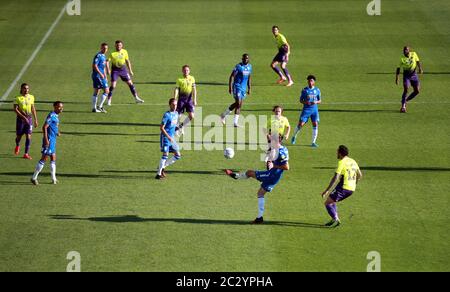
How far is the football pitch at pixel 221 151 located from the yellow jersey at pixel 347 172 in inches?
42.3

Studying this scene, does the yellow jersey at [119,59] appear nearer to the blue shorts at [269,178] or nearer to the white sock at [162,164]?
the white sock at [162,164]

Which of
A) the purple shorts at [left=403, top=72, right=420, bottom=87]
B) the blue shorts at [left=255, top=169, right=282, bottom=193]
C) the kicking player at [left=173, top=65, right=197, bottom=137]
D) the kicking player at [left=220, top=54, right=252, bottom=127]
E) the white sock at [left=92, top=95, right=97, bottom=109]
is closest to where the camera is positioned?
the blue shorts at [left=255, top=169, right=282, bottom=193]

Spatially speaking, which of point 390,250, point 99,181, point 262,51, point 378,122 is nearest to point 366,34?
point 262,51

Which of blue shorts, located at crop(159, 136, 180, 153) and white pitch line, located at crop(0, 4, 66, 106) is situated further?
white pitch line, located at crop(0, 4, 66, 106)

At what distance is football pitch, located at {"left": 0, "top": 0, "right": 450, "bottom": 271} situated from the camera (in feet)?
65.0

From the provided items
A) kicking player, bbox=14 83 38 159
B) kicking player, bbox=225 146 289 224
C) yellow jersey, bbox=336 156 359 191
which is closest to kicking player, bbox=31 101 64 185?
kicking player, bbox=14 83 38 159

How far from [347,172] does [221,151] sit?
736 cm

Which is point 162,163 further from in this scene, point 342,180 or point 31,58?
point 31,58

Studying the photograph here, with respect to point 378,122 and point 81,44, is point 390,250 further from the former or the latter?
point 81,44

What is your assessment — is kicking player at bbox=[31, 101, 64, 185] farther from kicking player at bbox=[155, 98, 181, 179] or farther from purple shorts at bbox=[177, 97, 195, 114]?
purple shorts at bbox=[177, 97, 195, 114]

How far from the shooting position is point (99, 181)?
2445cm

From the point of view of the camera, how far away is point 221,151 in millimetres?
27344

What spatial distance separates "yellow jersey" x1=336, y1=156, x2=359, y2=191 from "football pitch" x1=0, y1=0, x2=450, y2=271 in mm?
1073

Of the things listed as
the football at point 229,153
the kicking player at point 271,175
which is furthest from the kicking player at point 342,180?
the football at point 229,153
